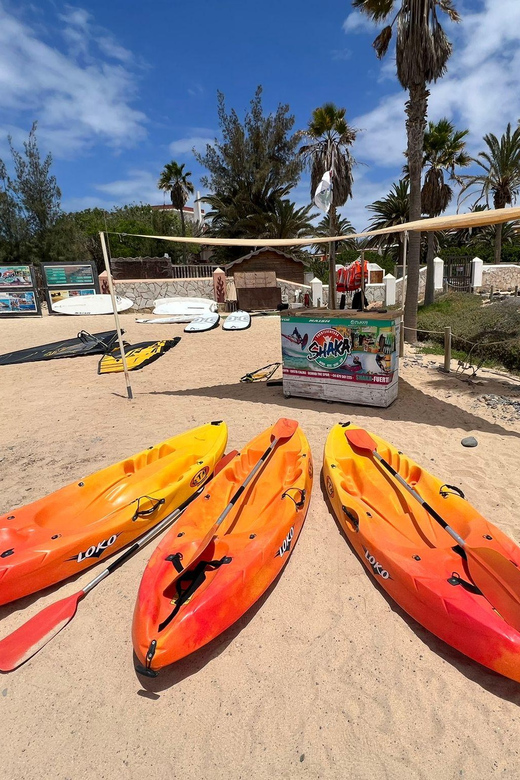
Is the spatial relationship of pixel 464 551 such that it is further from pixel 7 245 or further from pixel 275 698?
pixel 7 245

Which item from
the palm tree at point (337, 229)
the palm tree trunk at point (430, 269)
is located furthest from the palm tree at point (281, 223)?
the palm tree trunk at point (430, 269)

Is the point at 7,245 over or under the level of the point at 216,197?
under

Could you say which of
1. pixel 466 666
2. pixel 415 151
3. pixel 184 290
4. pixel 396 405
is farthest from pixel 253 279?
pixel 466 666

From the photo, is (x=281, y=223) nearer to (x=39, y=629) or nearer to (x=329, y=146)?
(x=329, y=146)

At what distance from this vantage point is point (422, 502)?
339 centimetres

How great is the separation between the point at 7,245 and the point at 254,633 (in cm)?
3638

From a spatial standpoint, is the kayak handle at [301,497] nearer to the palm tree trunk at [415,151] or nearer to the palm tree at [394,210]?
the palm tree trunk at [415,151]

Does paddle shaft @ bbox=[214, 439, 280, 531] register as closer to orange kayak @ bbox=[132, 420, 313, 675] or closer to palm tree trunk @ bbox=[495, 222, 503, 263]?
orange kayak @ bbox=[132, 420, 313, 675]

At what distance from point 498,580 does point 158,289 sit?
23.0 m

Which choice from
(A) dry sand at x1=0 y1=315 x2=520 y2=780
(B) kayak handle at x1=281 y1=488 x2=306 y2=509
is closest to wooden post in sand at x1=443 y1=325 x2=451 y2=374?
(A) dry sand at x1=0 y1=315 x2=520 y2=780

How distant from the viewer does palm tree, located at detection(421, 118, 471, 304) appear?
18031 millimetres

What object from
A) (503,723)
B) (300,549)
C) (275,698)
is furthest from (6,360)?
(503,723)

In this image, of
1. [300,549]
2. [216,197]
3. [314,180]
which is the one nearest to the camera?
[300,549]

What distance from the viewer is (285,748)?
2057 mm
